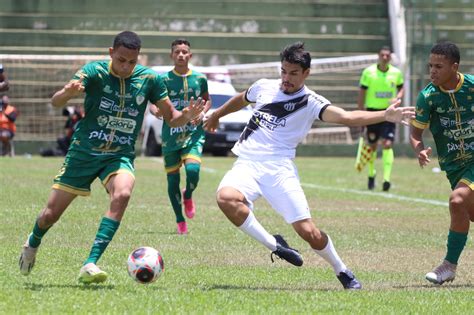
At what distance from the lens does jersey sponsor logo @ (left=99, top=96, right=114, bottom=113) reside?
346 inches

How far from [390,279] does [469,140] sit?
1268 millimetres

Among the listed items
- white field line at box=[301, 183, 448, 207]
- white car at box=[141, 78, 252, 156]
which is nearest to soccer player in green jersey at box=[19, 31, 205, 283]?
white field line at box=[301, 183, 448, 207]

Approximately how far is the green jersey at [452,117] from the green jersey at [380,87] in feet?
36.0

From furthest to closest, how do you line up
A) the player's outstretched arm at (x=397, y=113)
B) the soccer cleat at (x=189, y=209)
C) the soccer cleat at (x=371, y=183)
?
the soccer cleat at (x=371, y=183), the soccer cleat at (x=189, y=209), the player's outstretched arm at (x=397, y=113)

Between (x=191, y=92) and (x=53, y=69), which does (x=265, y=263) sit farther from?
(x=53, y=69)

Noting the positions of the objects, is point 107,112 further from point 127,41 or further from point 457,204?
point 457,204

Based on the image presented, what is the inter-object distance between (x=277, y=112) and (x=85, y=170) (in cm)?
154

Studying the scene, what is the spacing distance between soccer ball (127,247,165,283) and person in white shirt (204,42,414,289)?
0.77m

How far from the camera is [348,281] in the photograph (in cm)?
870

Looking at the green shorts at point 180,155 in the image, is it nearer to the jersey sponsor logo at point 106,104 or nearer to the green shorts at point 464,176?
the green shorts at point 464,176

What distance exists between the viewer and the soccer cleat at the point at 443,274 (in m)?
9.06

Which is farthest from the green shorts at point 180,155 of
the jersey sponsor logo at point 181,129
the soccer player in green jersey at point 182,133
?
the jersey sponsor logo at point 181,129

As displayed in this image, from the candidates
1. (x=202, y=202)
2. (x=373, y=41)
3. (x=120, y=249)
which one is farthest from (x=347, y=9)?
(x=120, y=249)

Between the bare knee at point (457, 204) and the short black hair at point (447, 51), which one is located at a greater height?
the short black hair at point (447, 51)
